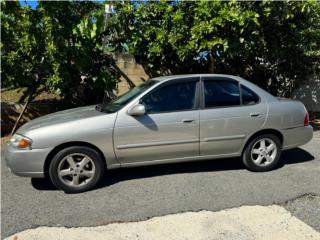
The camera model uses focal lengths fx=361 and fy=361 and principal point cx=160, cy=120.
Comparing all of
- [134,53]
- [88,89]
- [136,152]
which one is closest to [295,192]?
[136,152]

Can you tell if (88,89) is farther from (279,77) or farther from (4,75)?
(279,77)

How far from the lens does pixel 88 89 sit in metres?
8.90

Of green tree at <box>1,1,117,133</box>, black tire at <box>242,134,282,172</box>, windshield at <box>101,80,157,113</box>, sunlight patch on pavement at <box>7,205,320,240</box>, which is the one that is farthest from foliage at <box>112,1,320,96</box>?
sunlight patch on pavement at <box>7,205,320,240</box>

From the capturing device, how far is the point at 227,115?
5.35 m

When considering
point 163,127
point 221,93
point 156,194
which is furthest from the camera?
point 221,93

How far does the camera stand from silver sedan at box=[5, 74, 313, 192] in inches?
188

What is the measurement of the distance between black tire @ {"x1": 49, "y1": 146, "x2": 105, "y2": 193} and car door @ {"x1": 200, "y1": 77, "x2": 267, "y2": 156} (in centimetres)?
154

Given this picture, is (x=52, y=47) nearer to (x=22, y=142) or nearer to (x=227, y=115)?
(x=22, y=142)

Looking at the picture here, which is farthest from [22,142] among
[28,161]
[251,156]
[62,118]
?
[251,156]

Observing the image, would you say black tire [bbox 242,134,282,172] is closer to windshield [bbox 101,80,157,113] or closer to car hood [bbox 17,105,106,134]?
windshield [bbox 101,80,157,113]

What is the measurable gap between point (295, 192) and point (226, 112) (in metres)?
1.46

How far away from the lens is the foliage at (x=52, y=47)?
23.6 feet

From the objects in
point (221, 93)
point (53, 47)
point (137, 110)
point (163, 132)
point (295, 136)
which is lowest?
point (295, 136)

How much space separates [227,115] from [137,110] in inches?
54.0
